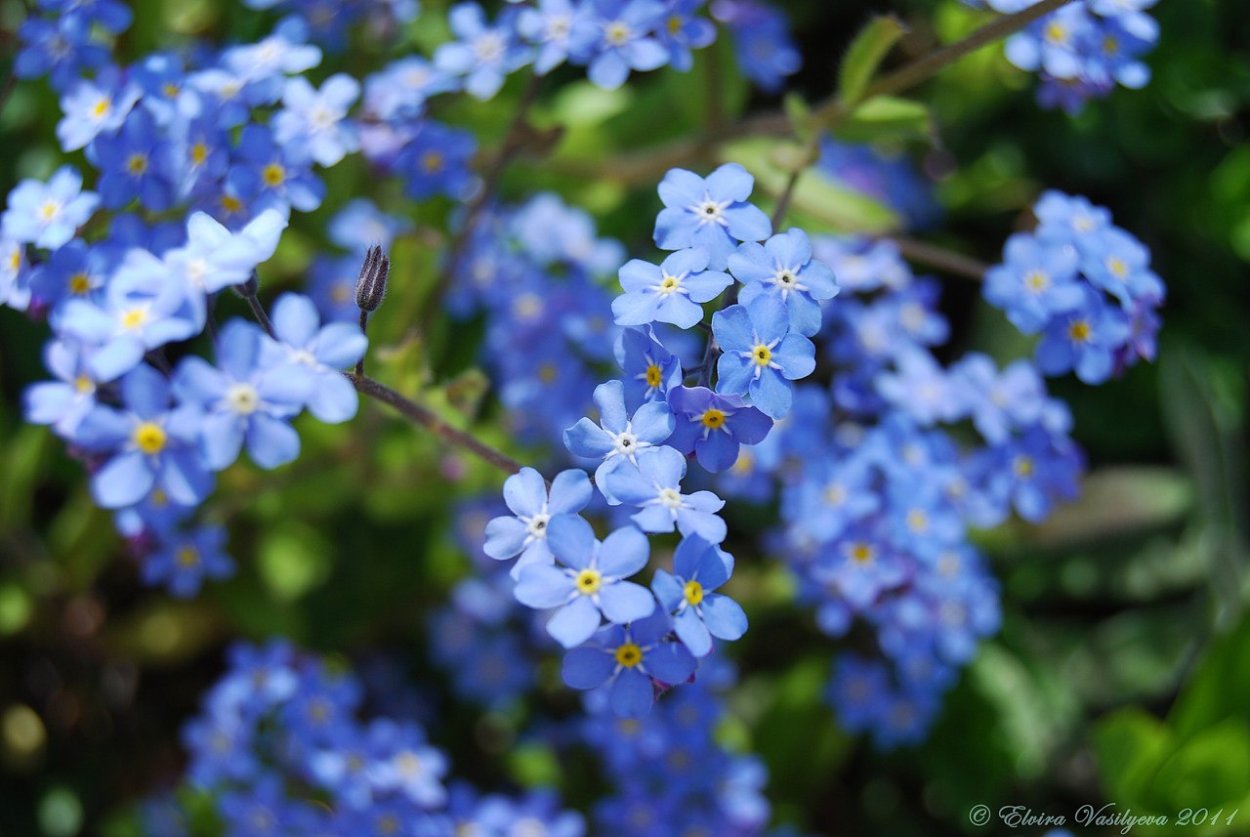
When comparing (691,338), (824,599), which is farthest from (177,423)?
(824,599)

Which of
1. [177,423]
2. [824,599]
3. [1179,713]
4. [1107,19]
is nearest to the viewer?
[177,423]

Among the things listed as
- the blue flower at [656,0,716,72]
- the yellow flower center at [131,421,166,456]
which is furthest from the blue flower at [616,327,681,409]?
the blue flower at [656,0,716,72]

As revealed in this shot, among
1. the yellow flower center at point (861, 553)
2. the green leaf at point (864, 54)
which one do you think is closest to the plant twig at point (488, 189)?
the green leaf at point (864, 54)

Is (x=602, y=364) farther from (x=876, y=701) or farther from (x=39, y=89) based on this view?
(x=39, y=89)

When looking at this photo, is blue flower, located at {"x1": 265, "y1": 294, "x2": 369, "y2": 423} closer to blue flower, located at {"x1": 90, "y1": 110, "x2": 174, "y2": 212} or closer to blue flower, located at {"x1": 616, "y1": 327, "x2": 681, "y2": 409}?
blue flower, located at {"x1": 616, "y1": 327, "x2": 681, "y2": 409}

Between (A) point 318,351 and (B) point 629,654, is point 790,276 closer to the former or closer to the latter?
(B) point 629,654

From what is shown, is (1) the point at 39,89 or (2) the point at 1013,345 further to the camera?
(2) the point at 1013,345

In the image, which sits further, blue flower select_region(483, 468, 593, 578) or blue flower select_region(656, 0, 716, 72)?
blue flower select_region(656, 0, 716, 72)
